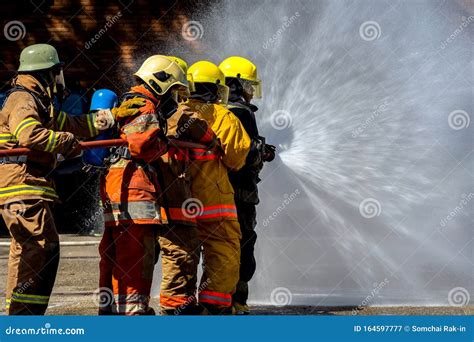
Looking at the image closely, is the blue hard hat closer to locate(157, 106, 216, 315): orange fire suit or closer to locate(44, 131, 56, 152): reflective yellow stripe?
locate(157, 106, 216, 315): orange fire suit

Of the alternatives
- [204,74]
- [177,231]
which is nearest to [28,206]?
[177,231]

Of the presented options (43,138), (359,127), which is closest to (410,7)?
(359,127)

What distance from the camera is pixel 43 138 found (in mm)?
5609

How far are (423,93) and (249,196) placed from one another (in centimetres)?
359

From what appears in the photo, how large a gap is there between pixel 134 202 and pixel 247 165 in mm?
1371

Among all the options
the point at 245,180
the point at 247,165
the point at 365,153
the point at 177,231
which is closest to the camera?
the point at 177,231

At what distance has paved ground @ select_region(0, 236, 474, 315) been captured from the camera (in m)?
7.24

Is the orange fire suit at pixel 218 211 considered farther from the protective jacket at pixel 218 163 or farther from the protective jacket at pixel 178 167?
the protective jacket at pixel 178 167

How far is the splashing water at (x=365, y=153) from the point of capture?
8.45 m

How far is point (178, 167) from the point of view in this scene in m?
6.01

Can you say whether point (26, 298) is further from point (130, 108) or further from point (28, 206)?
point (130, 108)

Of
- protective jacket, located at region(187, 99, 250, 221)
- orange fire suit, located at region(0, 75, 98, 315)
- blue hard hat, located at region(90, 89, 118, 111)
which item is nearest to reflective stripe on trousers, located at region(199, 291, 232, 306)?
protective jacket, located at region(187, 99, 250, 221)

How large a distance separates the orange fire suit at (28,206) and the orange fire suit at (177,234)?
2.01 ft

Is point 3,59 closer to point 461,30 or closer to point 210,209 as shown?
point 461,30
